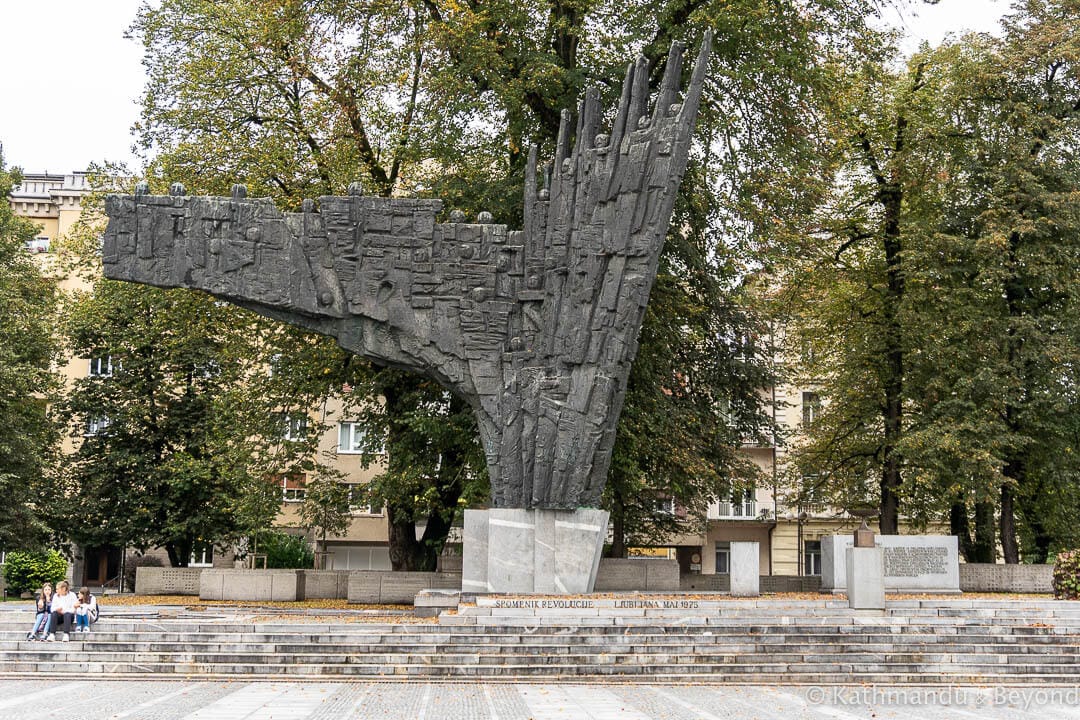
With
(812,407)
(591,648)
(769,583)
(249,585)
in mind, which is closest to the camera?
(591,648)

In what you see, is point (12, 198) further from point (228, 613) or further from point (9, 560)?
point (228, 613)

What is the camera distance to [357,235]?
20234 millimetres

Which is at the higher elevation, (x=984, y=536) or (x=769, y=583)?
(x=984, y=536)

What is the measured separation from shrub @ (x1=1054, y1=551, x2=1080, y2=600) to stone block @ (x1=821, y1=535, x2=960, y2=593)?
216 cm

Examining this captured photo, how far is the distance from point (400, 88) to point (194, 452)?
1408 centimetres

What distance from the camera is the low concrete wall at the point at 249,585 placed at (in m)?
27.0

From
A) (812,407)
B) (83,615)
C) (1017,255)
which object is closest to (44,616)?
(83,615)

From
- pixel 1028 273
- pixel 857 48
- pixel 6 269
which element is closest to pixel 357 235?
pixel 857 48

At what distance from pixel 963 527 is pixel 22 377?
25.7 m

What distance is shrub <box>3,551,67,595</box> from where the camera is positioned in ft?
92.7

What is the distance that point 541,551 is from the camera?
20.0 m

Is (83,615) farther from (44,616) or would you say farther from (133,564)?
(133,564)

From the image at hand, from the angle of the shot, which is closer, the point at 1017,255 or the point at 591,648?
the point at 591,648

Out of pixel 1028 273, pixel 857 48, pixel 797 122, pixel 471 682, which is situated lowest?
pixel 471 682
